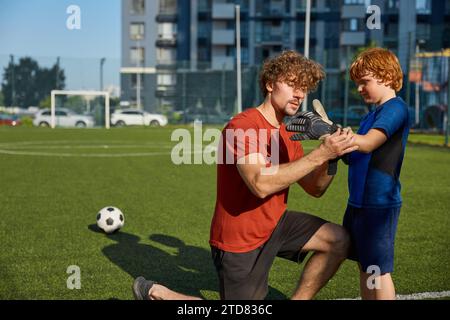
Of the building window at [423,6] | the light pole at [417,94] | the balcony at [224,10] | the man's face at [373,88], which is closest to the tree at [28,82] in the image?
the balcony at [224,10]

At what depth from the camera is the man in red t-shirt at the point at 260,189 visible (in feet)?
13.5

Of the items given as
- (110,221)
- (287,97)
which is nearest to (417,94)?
(110,221)

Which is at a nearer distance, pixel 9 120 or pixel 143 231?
pixel 143 231

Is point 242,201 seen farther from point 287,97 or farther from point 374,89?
point 374,89

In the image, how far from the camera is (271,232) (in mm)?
4527

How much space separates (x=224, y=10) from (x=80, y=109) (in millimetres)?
19794

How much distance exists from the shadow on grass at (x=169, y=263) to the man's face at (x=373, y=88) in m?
1.89

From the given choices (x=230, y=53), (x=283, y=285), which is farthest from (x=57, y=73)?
(x=283, y=285)

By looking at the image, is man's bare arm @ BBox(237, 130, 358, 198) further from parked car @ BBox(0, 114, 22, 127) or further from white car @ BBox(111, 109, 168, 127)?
white car @ BBox(111, 109, 168, 127)

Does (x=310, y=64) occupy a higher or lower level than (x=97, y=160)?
higher

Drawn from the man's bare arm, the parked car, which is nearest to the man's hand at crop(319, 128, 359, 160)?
the man's bare arm

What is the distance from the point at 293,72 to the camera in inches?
168
